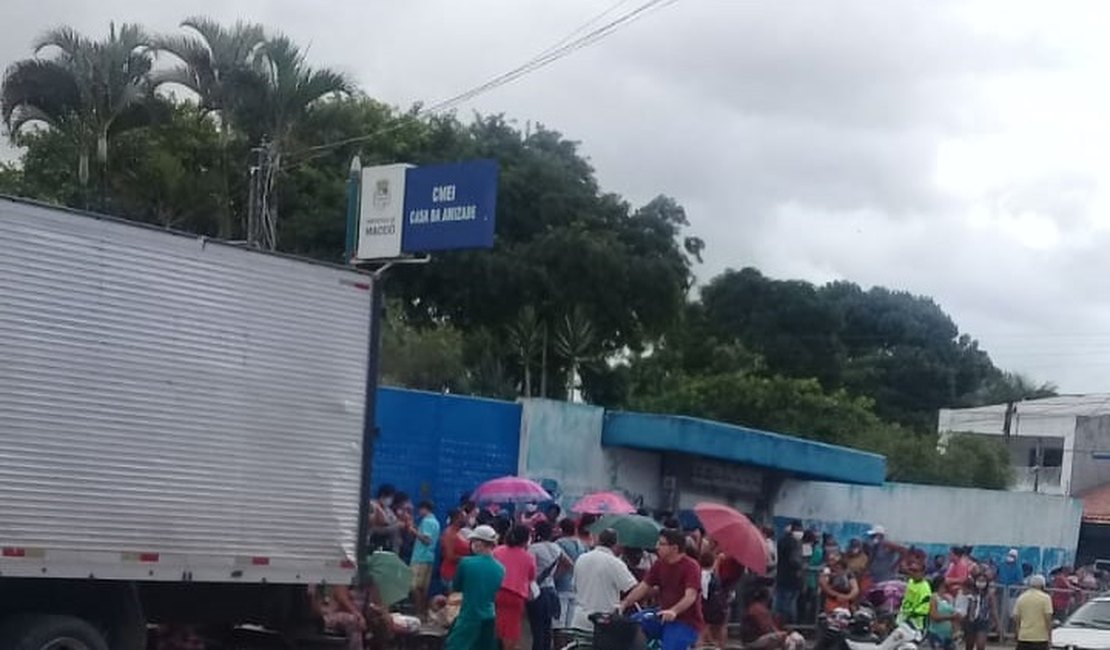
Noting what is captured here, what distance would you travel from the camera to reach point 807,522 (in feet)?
98.7

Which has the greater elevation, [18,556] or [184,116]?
[184,116]

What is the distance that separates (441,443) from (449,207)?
3603 mm

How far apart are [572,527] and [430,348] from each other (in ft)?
48.8

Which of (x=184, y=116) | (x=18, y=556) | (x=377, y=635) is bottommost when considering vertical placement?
(x=377, y=635)

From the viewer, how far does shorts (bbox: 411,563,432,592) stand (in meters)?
19.7

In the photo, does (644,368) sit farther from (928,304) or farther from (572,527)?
(928,304)

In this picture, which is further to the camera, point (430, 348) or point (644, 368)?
point (644, 368)

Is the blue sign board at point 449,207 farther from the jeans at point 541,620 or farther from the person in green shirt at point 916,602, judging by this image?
the person in green shirt at point 916,602

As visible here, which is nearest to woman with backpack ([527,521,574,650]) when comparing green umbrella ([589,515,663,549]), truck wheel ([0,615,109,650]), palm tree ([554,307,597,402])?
green umbrella ([589,515,663,549])

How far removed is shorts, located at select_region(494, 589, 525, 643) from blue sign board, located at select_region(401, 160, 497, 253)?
8437 millimetres

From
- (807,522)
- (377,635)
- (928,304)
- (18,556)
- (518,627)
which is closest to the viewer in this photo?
(18,556)

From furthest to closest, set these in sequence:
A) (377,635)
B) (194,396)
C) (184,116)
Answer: (184,116), (377,635), (194,396)

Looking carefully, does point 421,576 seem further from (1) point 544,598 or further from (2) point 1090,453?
(2) point 1090,453

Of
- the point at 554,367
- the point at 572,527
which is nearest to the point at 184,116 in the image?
the point at 554,367
